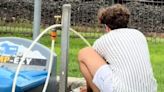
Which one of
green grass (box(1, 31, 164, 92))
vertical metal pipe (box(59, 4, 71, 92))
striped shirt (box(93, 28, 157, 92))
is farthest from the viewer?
green grass (box(1, 31, 164, 92))

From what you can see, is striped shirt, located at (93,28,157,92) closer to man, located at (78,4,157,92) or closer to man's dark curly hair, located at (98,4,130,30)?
man, located at (78,4,157,92)

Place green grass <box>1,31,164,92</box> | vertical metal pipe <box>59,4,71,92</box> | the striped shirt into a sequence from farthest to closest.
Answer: green grass <box>1,31,164,92</box>, vertical metal pipe <box>59,4,71,92</box>, the striped shirt

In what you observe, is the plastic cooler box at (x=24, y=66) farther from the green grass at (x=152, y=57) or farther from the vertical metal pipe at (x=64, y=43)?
the green grass at (x=152, y=57)

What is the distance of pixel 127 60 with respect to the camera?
432 cm

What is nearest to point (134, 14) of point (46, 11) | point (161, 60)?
point (46, 11)

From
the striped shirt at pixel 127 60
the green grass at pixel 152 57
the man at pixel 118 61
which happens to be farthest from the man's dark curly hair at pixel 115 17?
the green grass at pixel 152 57

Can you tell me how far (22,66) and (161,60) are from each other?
3969mm

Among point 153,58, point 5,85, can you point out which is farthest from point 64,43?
point 153,58

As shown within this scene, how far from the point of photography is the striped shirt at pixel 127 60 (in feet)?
14.0

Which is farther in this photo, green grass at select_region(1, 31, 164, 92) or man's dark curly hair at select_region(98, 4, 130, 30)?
green grass at select_region(1, 31, 164, 92)

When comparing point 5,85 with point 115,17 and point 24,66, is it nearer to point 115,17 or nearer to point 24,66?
point 24,66

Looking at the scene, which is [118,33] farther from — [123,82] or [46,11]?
[46,11]

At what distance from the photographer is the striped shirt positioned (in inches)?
169

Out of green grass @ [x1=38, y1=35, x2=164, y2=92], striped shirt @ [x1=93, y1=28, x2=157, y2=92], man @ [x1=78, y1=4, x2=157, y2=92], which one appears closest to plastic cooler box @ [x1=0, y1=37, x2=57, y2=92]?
man @ [x1=78, y1=4, x2=157, y2=92]
